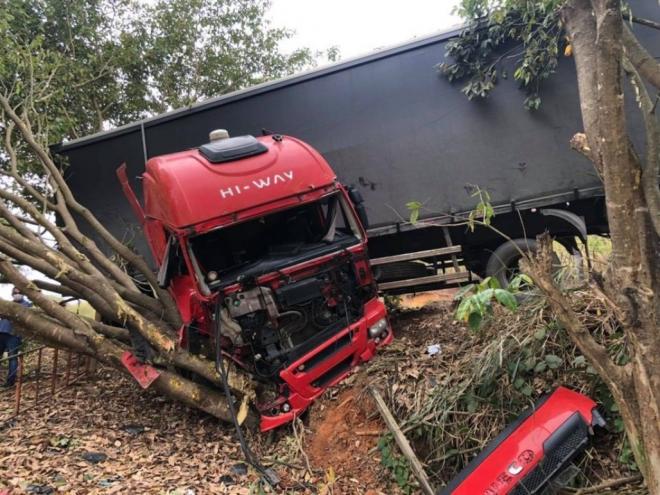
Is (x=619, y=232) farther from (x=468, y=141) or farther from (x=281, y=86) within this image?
(x=281, y=86)

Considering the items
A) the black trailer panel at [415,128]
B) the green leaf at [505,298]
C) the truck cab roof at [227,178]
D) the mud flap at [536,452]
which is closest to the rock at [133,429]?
the truck cab roof at [227,178]

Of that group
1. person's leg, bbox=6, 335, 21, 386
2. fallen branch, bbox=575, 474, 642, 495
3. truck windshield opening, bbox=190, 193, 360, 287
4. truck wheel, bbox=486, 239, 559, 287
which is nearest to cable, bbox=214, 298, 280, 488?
truck windshield opening, bbox=190, 193, 360, 287

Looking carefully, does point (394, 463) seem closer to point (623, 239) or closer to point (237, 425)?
point (237, 425)

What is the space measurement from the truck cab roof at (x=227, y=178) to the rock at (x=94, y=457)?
207cm

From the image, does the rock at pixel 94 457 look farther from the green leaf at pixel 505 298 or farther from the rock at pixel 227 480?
the green leaf at pixel 505 298

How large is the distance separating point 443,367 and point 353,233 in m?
1.63

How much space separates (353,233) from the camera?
480cm

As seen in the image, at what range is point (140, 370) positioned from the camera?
425cm

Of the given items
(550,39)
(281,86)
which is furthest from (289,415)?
(550,39)

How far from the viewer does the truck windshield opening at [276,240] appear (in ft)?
14.3

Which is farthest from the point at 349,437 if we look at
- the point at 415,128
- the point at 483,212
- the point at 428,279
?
the point at 415,128

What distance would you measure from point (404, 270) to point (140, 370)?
11.0 ft

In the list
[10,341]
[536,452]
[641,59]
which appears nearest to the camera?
[641,59]

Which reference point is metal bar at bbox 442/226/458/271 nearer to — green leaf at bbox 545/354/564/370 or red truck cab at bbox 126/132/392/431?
red truck cab at bbox 126/132/392/431
